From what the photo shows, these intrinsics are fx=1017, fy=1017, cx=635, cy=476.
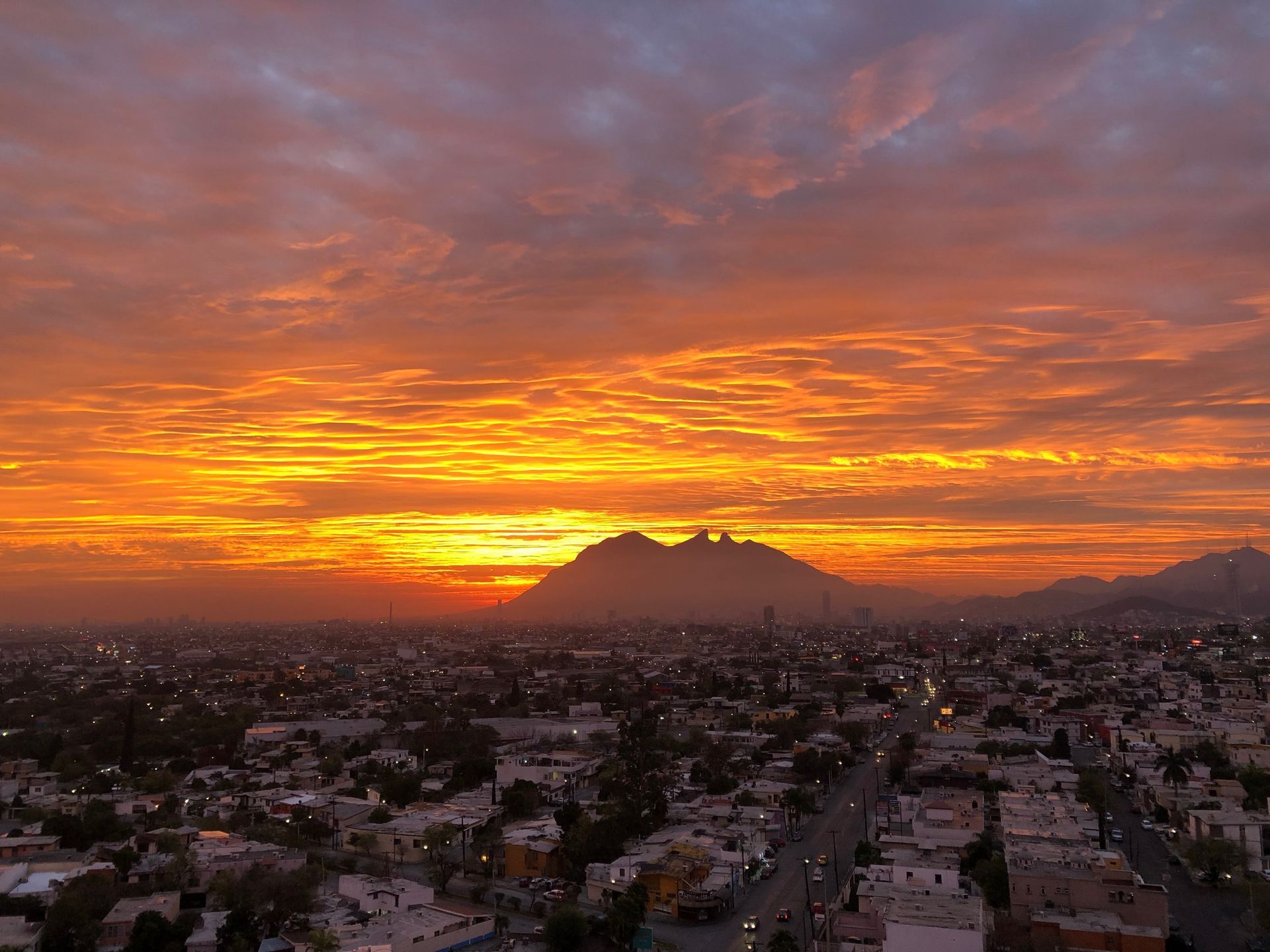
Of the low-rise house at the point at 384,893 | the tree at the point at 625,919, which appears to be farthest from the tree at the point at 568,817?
the tree at the point at 625,919

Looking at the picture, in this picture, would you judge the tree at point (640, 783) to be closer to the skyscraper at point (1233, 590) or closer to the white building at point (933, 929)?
the white building at point (933, 929)

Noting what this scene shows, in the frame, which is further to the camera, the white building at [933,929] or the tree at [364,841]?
the tree at [364,841]

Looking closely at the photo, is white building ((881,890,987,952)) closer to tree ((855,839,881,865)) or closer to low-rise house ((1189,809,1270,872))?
tree ((855,839,881,865))

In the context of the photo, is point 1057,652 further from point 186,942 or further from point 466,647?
point 186,942

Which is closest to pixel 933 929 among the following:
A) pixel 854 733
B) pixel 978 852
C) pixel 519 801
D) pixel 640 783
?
pixel 978 852

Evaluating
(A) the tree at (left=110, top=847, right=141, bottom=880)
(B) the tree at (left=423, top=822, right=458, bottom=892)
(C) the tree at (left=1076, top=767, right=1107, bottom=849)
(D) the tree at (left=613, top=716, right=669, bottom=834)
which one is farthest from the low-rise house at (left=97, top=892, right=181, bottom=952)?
(C) the tree at (left=1076, top=767, right=1107, bottom=849)

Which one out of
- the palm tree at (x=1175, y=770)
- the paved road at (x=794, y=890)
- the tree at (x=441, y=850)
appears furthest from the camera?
the palm tree at (x=1175, y=770)
